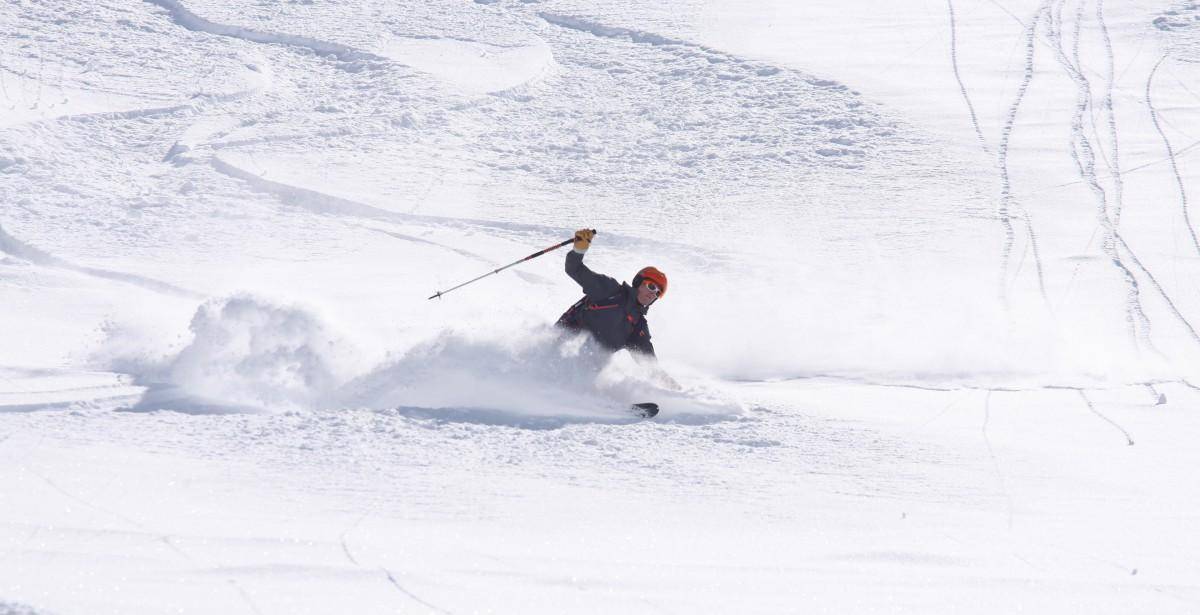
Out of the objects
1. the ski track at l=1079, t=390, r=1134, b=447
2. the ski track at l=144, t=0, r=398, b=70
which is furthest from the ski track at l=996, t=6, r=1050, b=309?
the ski track at l=144, t=0, r=398, b=70

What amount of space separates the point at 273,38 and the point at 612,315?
11.6m

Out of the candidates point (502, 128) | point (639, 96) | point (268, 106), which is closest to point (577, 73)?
point (639, 96)

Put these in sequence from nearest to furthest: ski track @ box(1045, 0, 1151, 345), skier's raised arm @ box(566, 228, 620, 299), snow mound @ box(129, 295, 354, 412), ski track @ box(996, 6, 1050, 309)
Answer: snow mound @ box(129, 295, 354, 412) → skier's raised arm @ box(566, 228, 620, 299) → ski track @ box(1045, 0, 1151, 345) → ski track @ box(996, 6, 1050, 309)

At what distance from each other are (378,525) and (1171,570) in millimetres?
3696

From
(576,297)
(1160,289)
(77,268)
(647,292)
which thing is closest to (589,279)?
(647,292)

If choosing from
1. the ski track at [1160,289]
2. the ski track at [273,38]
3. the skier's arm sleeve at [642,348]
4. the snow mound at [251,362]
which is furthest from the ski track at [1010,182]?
the ski track at [273,38]

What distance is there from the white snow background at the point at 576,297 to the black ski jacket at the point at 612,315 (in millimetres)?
205

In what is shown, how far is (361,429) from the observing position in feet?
21.9

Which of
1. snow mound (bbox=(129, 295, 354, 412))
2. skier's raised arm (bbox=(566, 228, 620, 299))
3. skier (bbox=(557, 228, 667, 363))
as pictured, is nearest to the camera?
snow mound (bbox=(129, 295, 354, 412))

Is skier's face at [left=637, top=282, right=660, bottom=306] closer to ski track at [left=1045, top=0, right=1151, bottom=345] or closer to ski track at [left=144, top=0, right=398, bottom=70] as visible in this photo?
ski track at [left=1045, top=0, right=1151, bottom=345]

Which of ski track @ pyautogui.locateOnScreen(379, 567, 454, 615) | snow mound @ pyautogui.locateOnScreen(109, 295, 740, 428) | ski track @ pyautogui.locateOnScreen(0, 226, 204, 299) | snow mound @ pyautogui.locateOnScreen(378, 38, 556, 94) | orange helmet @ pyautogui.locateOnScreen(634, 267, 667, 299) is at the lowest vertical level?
ski track @ pyautogui.locateOnScreen(0, 226, 204, 299)

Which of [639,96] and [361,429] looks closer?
[361,429]

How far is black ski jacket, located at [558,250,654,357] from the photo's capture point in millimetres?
7719

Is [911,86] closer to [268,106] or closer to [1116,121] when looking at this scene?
[1116,121]
